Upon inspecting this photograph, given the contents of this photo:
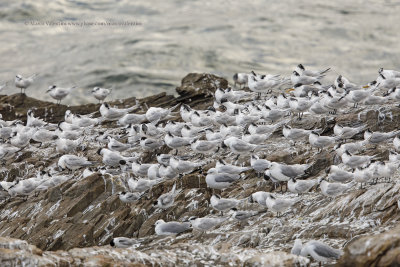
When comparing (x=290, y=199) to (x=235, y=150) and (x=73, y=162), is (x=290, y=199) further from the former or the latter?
(x=73, y=162)

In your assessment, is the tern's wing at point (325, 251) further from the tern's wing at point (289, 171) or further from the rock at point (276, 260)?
the tern's wing at point (289, 171)

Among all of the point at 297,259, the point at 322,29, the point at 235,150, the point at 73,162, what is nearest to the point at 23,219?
the point at 73,162

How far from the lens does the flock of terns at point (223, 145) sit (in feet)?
55.5

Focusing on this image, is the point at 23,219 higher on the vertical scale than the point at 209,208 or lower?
lower

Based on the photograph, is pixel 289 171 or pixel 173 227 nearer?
pixel 173 227

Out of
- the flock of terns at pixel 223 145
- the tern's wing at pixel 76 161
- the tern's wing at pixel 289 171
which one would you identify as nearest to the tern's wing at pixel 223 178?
the flock of terns at pixel 223 145

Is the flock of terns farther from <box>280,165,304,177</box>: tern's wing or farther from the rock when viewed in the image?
the rock

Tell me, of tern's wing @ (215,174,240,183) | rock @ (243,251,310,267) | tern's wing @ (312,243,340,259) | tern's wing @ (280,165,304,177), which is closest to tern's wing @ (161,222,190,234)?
tern's wing @ (215,174,240,183)

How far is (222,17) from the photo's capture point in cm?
5869

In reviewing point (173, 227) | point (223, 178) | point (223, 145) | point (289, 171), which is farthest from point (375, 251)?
point (223, 145)

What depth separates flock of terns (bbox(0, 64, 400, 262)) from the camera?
1691cm

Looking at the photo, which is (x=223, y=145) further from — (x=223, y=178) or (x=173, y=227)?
(x=173, y=227)

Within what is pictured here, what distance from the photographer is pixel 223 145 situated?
70.3 ft

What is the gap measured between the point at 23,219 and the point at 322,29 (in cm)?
3977
